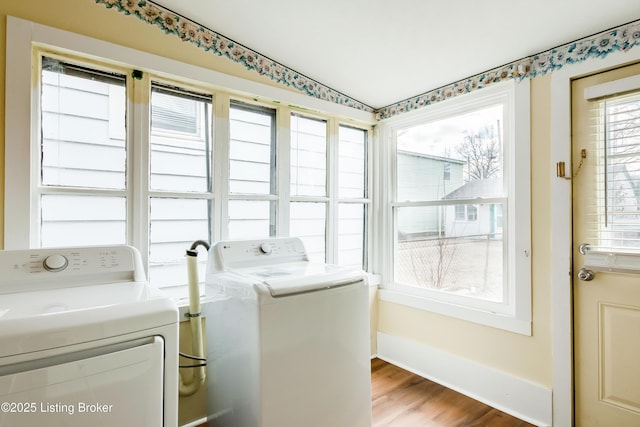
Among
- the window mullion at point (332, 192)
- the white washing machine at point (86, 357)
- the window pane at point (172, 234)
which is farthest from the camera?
the window mullion at point (332, 192)

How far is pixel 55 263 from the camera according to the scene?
1.26 meters

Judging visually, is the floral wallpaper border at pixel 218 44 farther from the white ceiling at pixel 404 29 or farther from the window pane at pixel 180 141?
the window pane at pixel 180 141

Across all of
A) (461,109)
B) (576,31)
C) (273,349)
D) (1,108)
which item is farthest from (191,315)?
(576,31)

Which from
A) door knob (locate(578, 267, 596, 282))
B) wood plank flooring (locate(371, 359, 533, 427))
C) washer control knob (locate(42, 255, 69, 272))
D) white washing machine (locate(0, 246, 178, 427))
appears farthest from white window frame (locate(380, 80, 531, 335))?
washer control knob (locate(42, 255, 69, 272))

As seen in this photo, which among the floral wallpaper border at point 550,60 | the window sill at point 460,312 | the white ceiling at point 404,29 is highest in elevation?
the white ceiling at point 404,29

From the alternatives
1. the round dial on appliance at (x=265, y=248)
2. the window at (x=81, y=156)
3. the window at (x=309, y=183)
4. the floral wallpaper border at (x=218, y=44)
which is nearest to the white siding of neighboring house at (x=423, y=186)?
the window at (x=309, y=183)

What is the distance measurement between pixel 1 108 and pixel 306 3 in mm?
1453

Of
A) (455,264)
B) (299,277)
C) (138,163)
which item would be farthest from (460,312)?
(138,163)

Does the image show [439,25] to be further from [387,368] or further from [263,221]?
[387,368]

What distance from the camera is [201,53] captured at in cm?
188

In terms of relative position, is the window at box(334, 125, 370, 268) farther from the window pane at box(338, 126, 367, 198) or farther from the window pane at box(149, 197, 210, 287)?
the window pane at box(149, 197, 210, 287)

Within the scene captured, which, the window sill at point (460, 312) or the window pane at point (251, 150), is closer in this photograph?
the window sill at point (460, 312)

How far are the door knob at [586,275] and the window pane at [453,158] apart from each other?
2.03ft

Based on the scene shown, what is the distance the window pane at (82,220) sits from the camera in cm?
153
